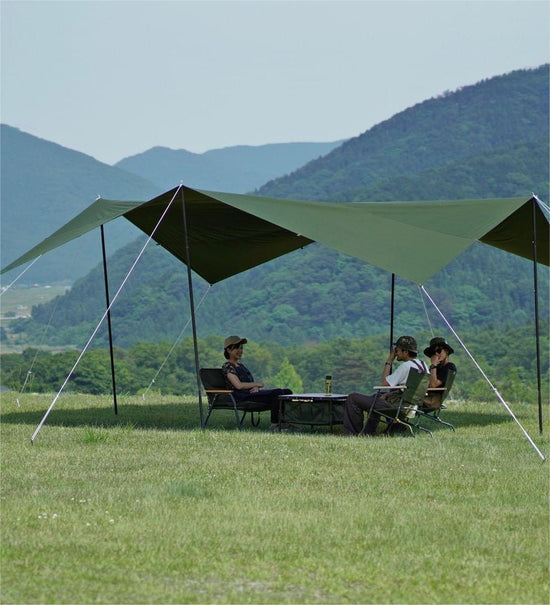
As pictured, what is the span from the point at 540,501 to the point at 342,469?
1.20 m

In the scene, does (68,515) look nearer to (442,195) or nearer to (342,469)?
(342,469)

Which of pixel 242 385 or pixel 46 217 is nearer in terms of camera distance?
pixel 242 385

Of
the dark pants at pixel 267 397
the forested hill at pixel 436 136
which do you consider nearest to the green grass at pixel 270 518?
the dark pants at pixel 267 397

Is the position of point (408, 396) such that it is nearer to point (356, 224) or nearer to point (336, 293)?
point (356, 224)

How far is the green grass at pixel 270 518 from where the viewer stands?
3.66m

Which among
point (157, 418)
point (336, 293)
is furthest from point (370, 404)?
point (336, 293)

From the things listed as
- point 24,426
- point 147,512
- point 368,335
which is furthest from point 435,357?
point 368,335

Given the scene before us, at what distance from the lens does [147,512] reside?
474cm

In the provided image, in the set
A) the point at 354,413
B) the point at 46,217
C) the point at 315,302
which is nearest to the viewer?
the point at 354,413

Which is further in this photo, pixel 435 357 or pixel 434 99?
pixel 434 99

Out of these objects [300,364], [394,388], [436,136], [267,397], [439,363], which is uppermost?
[436,136]

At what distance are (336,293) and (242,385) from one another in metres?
64.4

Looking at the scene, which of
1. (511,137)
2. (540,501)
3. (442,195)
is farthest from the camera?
(511,137)

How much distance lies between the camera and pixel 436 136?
114 m
